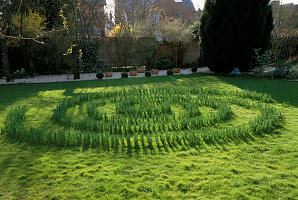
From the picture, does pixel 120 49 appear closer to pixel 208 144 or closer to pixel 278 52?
pixel 278 52

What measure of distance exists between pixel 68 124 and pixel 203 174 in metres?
3.41

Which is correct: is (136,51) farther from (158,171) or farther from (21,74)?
(158,171)

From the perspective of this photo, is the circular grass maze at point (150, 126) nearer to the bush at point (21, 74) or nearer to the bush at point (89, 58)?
the bush at point (21, 74)

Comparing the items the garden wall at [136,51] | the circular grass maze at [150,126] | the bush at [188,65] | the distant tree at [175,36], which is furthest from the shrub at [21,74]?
the bush at [188,65]

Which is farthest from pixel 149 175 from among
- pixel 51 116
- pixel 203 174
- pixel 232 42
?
pixel 232 42

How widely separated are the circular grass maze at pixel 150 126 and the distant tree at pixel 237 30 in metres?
6.24

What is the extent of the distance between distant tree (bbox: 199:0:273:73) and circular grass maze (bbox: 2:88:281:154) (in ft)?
20.5

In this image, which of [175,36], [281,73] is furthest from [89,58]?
[281,73]

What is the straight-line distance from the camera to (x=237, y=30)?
1300 centimetres

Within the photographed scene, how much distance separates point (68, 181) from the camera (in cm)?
321

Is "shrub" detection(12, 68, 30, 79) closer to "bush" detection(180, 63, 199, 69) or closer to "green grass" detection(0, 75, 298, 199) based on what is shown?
"bush" detection(180, 63, 199, 69)

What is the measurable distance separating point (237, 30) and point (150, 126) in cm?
1001

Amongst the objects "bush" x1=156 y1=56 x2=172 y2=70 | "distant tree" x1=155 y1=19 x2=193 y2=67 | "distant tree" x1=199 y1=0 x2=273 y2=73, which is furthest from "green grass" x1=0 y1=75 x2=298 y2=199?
"distant tree" x1=155 y1=19 x2=193 y2=67

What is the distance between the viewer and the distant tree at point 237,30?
12891mm
